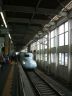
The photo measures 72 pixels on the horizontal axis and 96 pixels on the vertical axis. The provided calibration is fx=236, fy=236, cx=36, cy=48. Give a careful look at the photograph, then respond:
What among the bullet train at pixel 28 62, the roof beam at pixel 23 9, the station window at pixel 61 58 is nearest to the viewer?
the roof beam at pixel 23 9

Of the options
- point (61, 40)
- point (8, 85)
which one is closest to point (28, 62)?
point (61, 40)

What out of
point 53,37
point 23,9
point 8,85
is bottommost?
point 8,85

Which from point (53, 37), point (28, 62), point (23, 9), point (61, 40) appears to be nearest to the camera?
point (23, 9)

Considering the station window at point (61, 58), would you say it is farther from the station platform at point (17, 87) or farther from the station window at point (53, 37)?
the station platform at point (17, 87)

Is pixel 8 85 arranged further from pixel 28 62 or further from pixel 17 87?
pixel 28 62

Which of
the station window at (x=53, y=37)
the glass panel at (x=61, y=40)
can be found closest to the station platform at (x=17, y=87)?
the glass panel at (x=61, y=40)

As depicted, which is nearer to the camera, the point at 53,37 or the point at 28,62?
the point at 53,37

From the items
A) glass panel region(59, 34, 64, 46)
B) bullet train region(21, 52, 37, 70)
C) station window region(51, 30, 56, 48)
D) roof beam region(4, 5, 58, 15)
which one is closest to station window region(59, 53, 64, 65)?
glass panel region(59, 34, 64, 46)

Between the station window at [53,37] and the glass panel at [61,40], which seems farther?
the station window at [53,37]

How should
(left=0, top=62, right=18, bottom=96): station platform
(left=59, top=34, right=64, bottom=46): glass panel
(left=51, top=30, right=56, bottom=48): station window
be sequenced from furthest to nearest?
(left=51, top=30, right=56, bottom=48): station window < (left=59, top=34, right=64, bottom=46): glass panel < (left=0, top=62, right=18, bottom=96): station platform

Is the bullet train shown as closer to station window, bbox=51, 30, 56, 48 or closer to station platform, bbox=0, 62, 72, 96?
station window, bbox=51, 30, 56, 48

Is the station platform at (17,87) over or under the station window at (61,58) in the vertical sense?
Answer: under

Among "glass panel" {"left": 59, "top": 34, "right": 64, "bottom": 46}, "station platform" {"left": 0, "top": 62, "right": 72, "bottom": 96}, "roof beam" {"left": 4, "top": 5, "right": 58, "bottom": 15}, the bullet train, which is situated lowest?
"station platform" {"left": 0, "top": 62, "right": 72, "bottom": 96}

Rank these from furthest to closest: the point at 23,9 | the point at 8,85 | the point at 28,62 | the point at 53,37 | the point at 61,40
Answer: the point at 28,62
the point at 53,37
the point at 61,40
the point at 8,85
the point at 23,9
